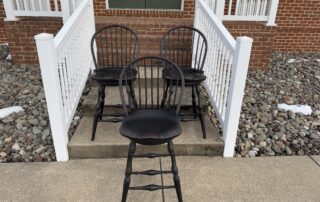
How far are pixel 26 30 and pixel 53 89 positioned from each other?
264 cm

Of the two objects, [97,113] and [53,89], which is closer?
[53,89]

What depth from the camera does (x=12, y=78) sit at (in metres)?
4.50

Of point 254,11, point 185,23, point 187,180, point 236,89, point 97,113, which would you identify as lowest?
point 187,180

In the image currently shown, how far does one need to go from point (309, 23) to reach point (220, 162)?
4317 millimetres

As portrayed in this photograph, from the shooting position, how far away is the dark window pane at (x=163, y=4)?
210 inches

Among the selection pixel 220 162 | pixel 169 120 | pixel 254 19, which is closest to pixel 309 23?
pixel 254 19

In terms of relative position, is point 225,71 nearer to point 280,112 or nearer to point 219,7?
point 280,112

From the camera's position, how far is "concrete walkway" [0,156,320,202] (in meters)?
2.45

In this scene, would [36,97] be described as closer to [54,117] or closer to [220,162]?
[54,117]

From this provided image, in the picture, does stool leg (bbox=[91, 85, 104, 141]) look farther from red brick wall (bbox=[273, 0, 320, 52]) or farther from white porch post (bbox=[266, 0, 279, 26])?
red brick wall (bbox=[273, 0, 320, 52])

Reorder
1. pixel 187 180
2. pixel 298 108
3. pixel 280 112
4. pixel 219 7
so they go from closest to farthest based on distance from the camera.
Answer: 1. pixel 187 180
2. pixel 280 112
3. pixel 298 108
4. pixel 219 7

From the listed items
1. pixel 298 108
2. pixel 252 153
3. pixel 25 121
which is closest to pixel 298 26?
pixel 298 108

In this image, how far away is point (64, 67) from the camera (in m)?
2.83

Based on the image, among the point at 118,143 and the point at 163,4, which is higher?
the point at 163,4
